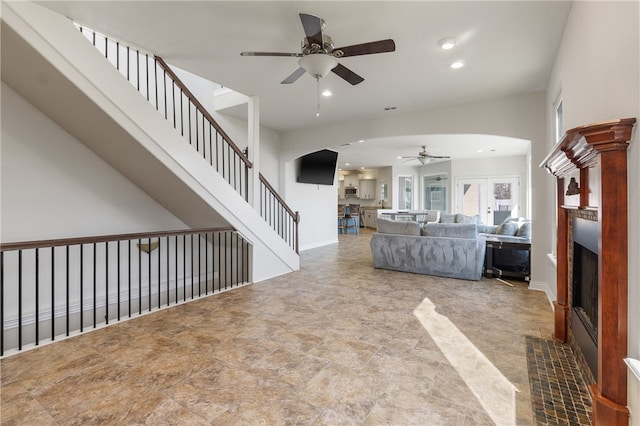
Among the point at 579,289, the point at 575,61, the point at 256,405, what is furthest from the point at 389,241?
the point at 256,405

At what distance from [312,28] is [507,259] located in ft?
15.7

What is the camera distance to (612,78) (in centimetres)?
170

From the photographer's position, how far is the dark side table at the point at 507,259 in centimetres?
494

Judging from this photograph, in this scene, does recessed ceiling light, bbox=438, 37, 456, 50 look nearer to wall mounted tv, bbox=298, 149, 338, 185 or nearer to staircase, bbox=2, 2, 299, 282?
staircase, bbox=2, 2, 299, 282

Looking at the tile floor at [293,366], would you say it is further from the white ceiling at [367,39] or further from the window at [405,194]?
the window at [405,194]

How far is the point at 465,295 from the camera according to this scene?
4.14 m

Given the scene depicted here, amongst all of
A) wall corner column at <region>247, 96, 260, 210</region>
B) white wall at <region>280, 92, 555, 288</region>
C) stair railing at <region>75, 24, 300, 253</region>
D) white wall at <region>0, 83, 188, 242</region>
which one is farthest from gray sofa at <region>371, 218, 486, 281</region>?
white wall at <region>0, 83, 188, 242</region>

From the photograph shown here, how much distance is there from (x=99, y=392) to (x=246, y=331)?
123 cm

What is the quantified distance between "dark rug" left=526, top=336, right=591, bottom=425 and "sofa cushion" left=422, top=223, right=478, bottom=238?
7.77 ft

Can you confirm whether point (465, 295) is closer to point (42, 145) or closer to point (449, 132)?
point (449, 132)

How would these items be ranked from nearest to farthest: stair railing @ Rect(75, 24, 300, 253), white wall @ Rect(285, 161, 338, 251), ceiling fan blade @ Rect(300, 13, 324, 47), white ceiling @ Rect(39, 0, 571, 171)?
ceiling fan blade @ Rect(300, 13, 324, 47) < white ceiling @ Rect(39, 0, 571, 171) < stair railing @ Rect(75, 24, 300, 253) < white wall @ Rect(285, 161, 338, 251)

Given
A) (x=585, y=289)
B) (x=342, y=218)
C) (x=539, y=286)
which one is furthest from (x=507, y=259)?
(x=342, y=218)

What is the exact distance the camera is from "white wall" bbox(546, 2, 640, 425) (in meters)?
1.35

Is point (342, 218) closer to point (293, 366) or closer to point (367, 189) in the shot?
point (367, 189)
